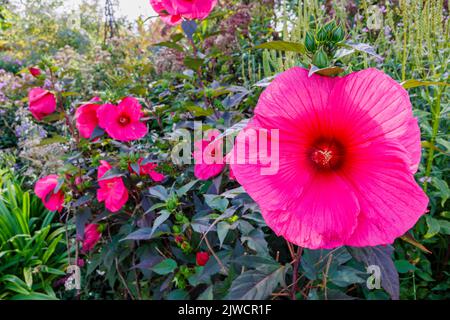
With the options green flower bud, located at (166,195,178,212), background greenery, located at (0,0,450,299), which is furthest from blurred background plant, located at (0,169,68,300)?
green flower bud, located at (166,195,178,212)

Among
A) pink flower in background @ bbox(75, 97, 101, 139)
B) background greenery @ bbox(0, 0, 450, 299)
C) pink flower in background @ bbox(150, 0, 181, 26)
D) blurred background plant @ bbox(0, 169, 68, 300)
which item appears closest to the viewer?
background greenery @ bbox(0, 0, 450, 299)

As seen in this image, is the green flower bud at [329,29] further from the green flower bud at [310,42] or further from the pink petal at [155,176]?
the pink petal at [155,176]

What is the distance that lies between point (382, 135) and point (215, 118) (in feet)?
2.50

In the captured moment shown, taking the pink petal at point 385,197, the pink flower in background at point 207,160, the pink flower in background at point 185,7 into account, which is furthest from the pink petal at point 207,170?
the pink petal at point 385,197

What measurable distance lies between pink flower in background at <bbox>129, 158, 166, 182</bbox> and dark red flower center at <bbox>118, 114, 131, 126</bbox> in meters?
0.14

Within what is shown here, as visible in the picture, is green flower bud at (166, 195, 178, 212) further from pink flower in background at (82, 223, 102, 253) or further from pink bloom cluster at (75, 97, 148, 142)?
pink flower in background at (82, 223, 102, 253)

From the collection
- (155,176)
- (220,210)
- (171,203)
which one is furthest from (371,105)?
(155,176)

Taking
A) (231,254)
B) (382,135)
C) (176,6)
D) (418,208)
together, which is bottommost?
(231,254)

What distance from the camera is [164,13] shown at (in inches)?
44.8

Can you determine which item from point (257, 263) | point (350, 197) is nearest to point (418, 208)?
point (350, 197)

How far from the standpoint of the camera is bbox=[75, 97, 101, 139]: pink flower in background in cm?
123

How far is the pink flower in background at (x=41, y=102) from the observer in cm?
127
